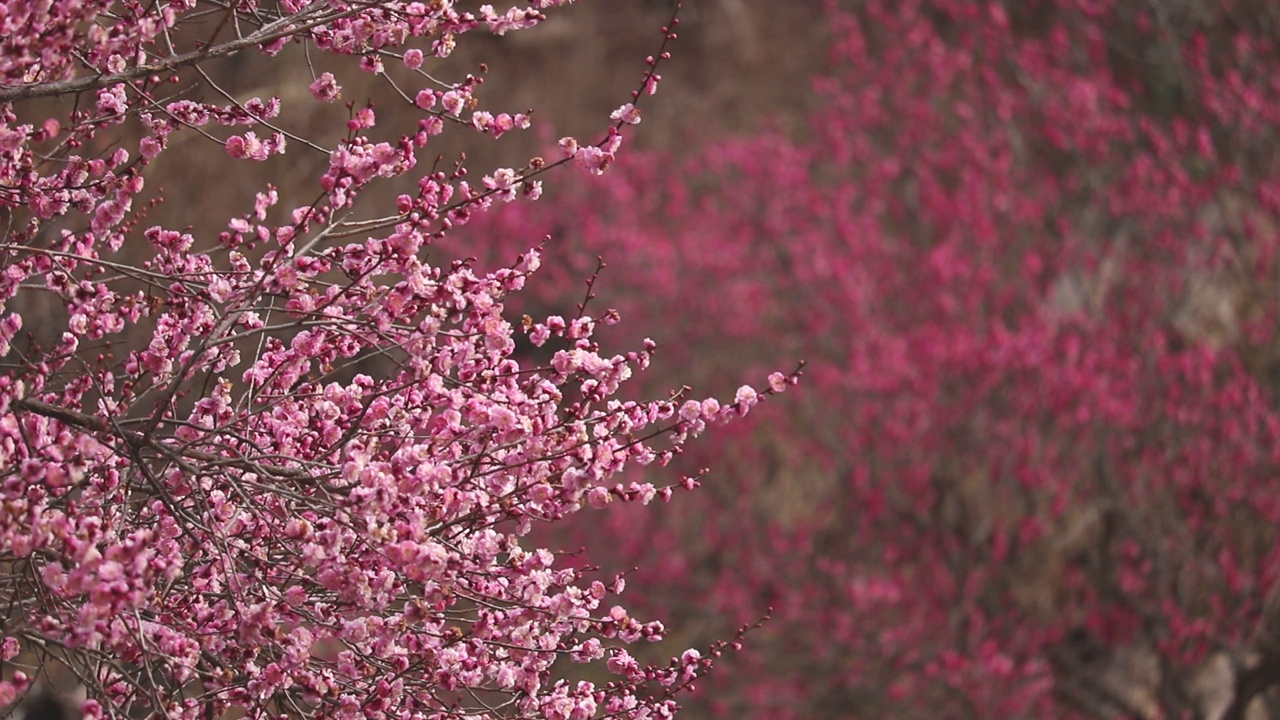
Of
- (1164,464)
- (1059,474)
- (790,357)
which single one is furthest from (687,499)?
(1164,464)

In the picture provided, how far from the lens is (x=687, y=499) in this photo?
38.9 feet

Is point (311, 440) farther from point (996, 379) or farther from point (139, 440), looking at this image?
point (996, 379)

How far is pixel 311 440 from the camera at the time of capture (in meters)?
3.69

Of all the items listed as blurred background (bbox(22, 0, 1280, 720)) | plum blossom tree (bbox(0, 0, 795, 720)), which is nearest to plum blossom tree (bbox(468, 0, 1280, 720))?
blurred background (bbox(22, 0, 1280, 720))

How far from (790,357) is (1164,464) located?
351 centimetres

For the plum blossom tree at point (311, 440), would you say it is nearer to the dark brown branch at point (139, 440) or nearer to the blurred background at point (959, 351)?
the dark brown branch at point (139, 440)

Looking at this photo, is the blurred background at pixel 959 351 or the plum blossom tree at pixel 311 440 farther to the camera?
the blurred background at pixel 959 351

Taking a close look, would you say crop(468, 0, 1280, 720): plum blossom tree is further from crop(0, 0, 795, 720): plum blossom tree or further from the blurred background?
crop(0, 0, 795, 720): plum blossom tree

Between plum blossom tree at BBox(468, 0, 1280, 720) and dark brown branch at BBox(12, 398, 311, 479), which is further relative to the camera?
plum blossom tree at BBox(468, 0, 1280, 720)

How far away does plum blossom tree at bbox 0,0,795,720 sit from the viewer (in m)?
3.21

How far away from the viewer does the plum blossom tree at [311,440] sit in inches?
126

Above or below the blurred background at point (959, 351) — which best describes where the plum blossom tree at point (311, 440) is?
below

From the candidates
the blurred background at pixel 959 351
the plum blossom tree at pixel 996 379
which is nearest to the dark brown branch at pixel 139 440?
the blurred background at pixel 959 351

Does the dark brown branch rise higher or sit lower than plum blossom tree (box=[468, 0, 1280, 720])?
lower
